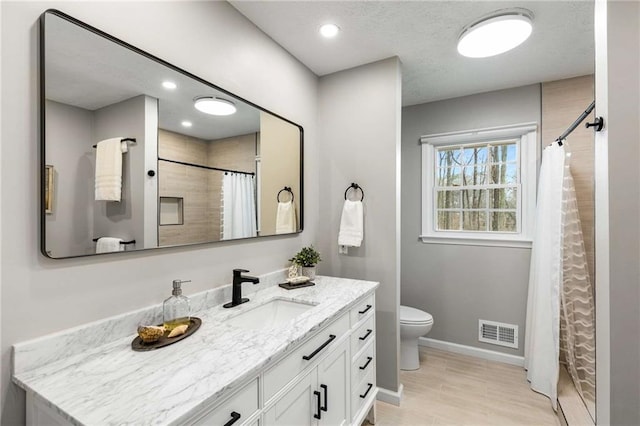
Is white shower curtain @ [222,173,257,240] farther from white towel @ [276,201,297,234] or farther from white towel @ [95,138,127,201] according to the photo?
white towel @ [95,138,127,201]

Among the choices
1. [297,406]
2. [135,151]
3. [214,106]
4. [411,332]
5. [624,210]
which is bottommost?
[411,332]

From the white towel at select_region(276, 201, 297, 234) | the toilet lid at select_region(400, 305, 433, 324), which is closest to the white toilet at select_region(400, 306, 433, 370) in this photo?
the toilet lid at select_region(400, 305, 433, 324)

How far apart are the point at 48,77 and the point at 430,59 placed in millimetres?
2280

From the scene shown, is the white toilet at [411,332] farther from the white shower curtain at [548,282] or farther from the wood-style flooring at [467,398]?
the white shower curtain at [548,282]

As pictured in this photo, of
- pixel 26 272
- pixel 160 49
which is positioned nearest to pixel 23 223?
pixel 26 272

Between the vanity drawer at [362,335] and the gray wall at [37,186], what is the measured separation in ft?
2.29

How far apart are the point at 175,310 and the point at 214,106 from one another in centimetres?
105

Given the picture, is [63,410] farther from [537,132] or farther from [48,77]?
[537,132]

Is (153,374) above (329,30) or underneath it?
underneath

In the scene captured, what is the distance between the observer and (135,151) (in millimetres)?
1230

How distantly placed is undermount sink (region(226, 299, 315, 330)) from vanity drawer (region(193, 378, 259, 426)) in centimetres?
A: 57

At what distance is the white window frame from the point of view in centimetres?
271

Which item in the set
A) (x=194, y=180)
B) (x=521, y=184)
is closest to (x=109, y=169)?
(x=194, y=180)

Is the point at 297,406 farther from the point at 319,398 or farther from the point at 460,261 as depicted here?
the point at 460,261
